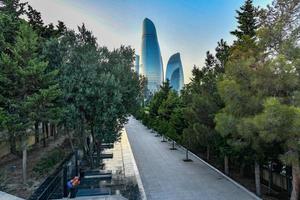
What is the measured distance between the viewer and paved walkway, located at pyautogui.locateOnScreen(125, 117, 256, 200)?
38.2 ft

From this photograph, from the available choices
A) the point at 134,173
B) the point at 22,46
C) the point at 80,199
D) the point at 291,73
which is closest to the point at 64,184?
the point at 80,199

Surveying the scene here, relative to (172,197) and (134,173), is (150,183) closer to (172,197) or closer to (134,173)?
(134,173)

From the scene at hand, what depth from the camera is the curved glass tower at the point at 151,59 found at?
10206cm

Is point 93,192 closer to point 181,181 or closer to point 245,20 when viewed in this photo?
point 181,181

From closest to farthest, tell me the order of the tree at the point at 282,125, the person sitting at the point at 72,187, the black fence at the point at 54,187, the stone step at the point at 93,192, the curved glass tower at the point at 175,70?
the tree at the point at 282,125, the person sitting at the point at 72,187, the stone step at the point at 93,192, the black fence at the point at 54,187, the curved glass tower at the point at 175,70

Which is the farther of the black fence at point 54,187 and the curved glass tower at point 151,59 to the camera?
the curved glass tower at point 151,59

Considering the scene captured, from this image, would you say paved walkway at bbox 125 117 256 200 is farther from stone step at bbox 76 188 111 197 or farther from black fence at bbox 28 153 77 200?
black fence at bbox 28 153 77 200

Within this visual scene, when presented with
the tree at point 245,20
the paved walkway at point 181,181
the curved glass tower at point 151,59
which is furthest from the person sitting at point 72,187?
the curved glass tower at point 151,59

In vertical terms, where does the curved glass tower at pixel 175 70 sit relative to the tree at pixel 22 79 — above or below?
above

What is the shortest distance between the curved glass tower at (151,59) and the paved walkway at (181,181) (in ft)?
270

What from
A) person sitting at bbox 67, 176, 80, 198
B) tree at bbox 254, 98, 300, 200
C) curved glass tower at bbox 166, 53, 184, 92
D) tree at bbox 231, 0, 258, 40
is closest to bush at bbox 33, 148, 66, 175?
person sitting at bbox 67, 176, 80, 198

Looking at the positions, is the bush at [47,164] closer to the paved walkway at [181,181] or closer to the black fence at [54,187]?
the black fence at [54,187]

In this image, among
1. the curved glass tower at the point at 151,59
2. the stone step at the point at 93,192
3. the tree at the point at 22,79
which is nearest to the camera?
the stone step at the point at 93,192

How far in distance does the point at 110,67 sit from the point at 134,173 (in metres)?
5.14
